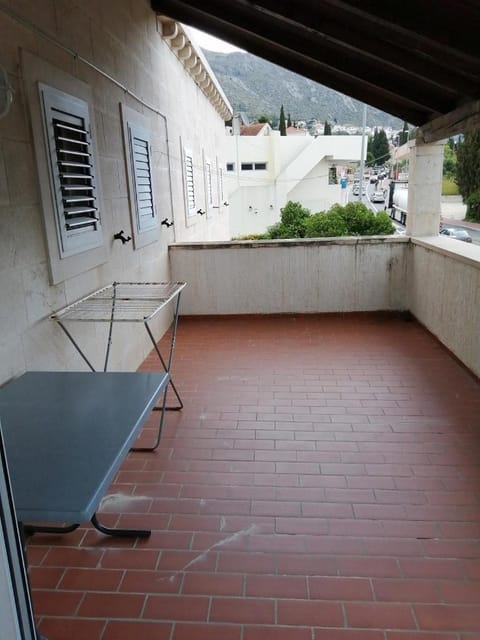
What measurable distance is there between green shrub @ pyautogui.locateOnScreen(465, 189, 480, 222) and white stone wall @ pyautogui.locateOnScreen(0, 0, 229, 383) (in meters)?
3.39

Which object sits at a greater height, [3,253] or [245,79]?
[245,79]

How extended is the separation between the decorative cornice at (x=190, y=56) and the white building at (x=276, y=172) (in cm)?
1289

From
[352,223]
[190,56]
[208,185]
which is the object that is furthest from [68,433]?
[208,185]

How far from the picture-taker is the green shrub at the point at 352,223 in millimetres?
6590

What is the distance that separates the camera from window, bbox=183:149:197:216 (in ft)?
22.5

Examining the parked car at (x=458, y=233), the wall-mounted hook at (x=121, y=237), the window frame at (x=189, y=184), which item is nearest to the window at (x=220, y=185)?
the window frame at (x=189, y=184)

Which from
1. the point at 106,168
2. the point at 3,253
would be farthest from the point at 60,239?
the point at 106,168

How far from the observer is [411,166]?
17.1ft

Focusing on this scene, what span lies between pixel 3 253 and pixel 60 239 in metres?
0.52

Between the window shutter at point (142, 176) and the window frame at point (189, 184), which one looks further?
the window frame at point (189, 184)

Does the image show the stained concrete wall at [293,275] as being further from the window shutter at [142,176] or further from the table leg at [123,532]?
the table leg at [123,532]

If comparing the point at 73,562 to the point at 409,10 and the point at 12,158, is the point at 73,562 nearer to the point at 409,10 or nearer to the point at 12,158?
the point at 12,158

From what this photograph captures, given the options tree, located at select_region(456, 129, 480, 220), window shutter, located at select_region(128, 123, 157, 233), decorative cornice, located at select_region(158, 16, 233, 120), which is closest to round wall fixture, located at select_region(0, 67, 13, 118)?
window shutter, located at select_region(128, 123, 157, 233)

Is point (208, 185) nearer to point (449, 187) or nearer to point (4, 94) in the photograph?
point (449, 187)
